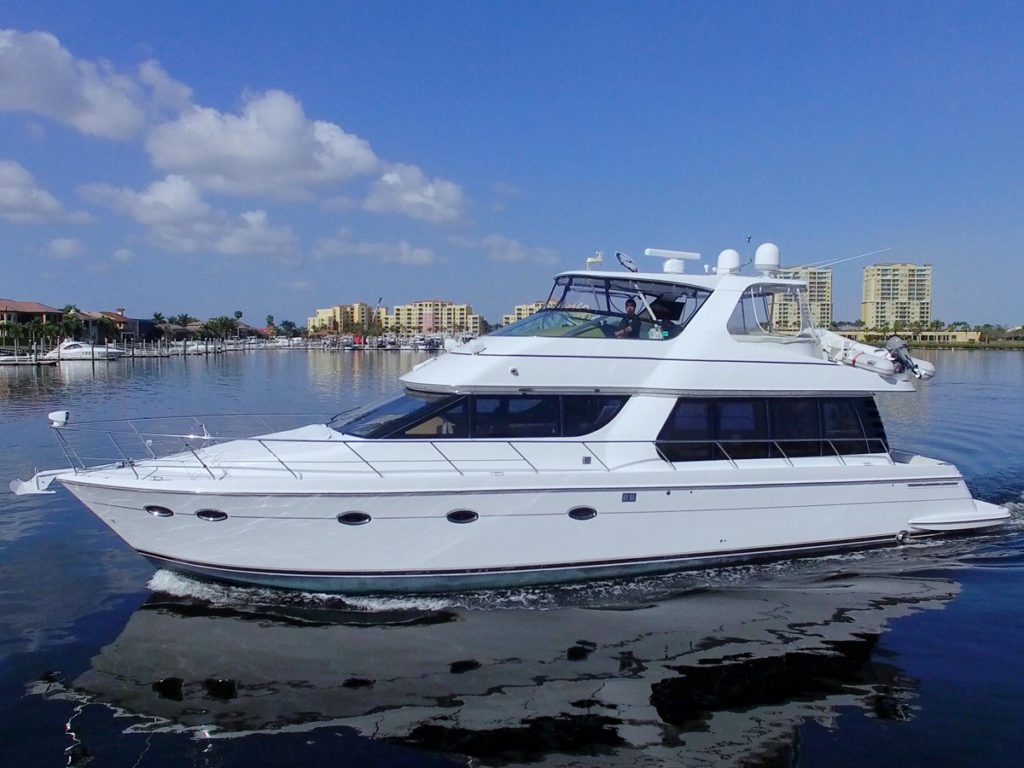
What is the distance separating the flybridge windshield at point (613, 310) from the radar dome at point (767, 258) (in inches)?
64.0

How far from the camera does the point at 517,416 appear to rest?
8.86 metres

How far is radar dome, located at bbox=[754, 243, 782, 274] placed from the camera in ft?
35.5

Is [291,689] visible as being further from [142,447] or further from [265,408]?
[265,408]

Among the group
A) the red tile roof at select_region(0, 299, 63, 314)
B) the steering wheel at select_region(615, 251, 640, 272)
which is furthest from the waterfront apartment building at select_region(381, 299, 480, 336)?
the steering wheel at select_region(615, 251, 640, 272)

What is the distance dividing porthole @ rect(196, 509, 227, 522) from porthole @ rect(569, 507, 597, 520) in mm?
3765

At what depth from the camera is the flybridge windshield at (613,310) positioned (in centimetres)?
959

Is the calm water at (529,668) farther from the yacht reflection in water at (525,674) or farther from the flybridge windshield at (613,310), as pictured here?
the flybridge windshield at (613,310)

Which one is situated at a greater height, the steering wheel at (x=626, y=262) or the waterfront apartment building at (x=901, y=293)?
the waterfront apartment building at (x=901, y=293)

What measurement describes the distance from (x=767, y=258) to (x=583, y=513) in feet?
17.3

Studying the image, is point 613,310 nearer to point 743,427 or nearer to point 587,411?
point 587,411

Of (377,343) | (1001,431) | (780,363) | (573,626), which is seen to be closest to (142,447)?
(573,626)

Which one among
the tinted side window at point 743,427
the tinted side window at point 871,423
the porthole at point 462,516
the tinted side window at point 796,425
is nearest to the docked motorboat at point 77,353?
the porthole at point 462,516

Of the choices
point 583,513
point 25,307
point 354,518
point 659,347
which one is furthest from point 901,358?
point 25,307

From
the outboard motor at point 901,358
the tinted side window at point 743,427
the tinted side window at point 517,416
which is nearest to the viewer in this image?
the tinted side window at point 517,416
